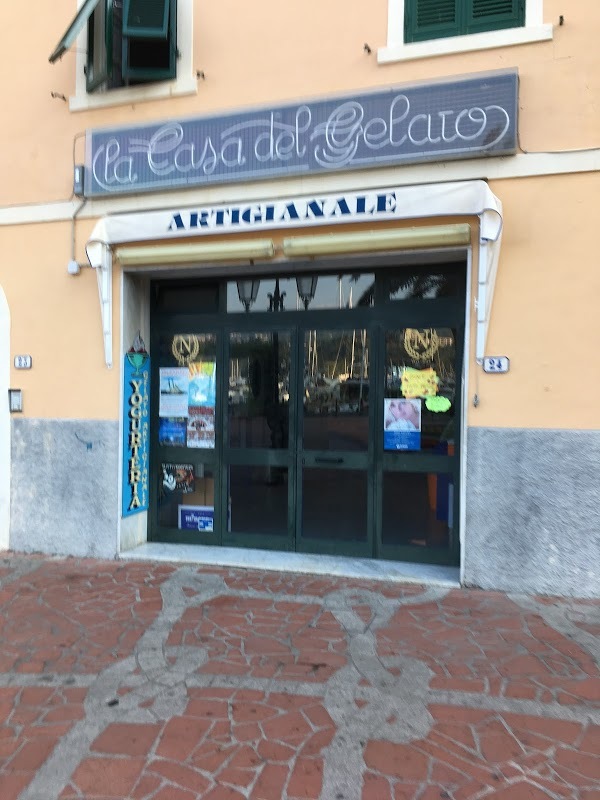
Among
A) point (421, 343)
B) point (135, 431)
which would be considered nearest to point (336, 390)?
point (421, 343)

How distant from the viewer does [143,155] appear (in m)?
5.55

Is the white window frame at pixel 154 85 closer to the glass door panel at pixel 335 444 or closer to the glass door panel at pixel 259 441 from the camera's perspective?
the glass door panel at pixel 259 441

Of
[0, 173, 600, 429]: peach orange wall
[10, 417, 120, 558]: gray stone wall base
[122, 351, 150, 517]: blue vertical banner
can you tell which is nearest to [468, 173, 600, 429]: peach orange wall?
[0, 173, 600, 429]: peach orange wall

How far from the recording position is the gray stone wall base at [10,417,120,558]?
18.7ft

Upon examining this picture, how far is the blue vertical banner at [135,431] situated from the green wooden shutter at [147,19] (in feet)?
9.77

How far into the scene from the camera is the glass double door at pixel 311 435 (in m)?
5.32

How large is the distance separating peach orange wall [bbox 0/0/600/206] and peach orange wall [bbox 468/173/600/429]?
0.45 m

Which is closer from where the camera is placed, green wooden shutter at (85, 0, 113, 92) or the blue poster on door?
the blue poster on door

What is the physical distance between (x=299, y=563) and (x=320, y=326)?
7.41 feet

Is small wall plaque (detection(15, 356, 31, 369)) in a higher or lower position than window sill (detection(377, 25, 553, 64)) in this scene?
lower

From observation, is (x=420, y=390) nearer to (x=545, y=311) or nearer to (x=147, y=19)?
(x=545, y=311)

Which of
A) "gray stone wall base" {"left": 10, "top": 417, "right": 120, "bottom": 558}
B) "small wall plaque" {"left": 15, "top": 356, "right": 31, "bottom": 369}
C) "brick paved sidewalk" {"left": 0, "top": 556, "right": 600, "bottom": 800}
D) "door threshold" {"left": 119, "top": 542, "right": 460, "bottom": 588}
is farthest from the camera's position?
"small wall plaque" {"left": 15, "top": 356, "right": 31, "bottom": 369}

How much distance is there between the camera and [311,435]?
5652mm

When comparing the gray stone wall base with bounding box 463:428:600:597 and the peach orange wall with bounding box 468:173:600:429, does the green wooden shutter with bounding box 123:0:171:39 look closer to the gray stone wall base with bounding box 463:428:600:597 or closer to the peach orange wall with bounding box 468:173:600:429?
the peach orange wall with bounding box 468:173:600:429
